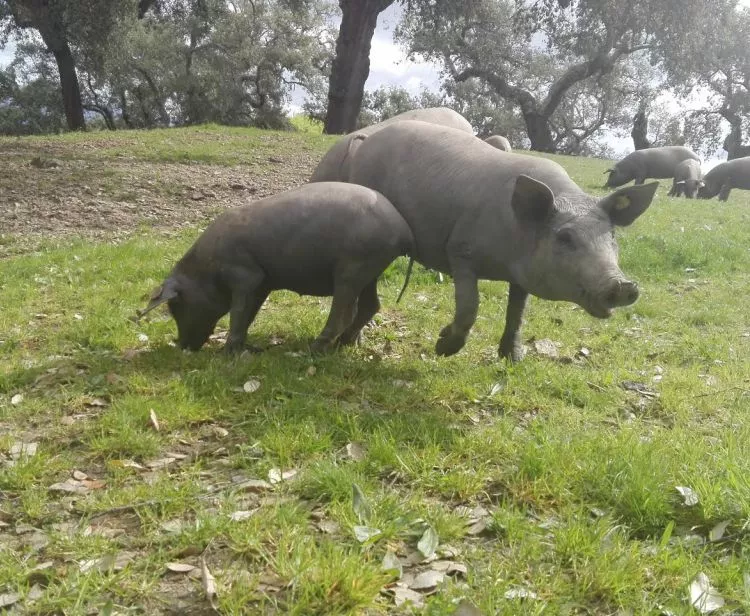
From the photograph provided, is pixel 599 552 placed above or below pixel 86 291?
above

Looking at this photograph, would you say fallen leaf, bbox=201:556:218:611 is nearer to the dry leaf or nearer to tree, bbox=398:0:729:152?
the dry leaf

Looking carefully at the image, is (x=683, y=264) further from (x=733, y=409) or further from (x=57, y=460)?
(x=57, y=460)

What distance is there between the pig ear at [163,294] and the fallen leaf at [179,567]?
9.17 ft

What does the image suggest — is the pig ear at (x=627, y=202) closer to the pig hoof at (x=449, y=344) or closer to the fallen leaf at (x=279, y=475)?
the pig hoof at (x=449, y=344)

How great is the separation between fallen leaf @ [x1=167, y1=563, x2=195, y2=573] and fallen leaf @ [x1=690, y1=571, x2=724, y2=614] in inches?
76.7

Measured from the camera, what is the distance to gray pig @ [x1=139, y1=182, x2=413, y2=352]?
504 cm

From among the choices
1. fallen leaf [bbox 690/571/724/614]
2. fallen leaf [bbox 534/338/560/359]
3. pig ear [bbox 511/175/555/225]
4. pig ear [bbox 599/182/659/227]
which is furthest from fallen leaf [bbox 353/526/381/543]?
fallen leaf [bbox 534/338/560/359]

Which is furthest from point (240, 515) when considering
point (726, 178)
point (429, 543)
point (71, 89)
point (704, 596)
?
point (726, 178)

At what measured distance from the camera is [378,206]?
16.7 feet

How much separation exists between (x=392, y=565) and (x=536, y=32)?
29.2 metres

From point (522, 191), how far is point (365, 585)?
8.87ft

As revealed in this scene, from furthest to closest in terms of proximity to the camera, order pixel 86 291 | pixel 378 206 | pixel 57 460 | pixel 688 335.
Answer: pixel 86 291, pixel 688 335, pixel 378 206, pixel 57 460

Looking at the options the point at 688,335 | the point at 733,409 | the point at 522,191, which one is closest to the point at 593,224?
the point at 522,191

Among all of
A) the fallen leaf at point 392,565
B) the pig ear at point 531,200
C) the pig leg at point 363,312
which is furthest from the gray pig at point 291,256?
the fallen leaf at point 392,565
